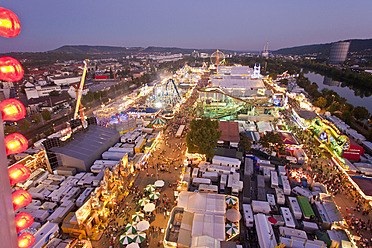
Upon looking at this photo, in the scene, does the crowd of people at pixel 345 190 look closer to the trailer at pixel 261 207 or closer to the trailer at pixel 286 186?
the trailer at pixel 286 186

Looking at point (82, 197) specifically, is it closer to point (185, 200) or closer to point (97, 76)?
point (185, 200)

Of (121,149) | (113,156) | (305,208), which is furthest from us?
(121,149)

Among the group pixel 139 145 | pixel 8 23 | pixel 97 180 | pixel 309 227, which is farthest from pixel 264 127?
pixel 8 23

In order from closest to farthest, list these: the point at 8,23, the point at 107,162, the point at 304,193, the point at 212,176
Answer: the point at 8,23
the point at 304,193
the point at 212,176
the point at 107,162

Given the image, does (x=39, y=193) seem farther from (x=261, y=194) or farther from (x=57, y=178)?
(x=261, y=194)

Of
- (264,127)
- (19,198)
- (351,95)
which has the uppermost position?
(19,198)

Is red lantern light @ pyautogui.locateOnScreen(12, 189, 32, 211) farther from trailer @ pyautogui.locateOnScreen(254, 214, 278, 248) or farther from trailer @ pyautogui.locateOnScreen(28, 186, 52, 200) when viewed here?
trailer @ pyautogui.locateOnScreen(28, 186, 52, 200)

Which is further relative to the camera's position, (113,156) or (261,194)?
(113,156)
